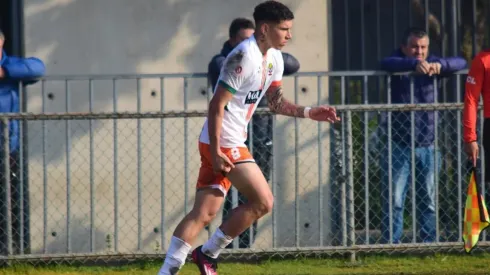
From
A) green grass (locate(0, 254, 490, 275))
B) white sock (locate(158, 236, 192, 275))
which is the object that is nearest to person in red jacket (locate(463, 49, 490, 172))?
green grass (locate(0, 254, 490, 275))

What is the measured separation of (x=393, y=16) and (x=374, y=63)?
603 millimetres

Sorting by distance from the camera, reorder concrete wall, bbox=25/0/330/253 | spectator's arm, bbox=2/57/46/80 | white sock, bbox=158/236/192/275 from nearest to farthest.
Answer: white sock, bbox=158/236/192/275
spectator's arm, bbox=2/57/46/80
concrete wall, bbox=25/0/330/253

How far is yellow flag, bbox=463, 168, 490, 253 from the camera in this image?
871cm

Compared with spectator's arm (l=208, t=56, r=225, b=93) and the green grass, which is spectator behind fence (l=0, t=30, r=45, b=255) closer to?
the green grass

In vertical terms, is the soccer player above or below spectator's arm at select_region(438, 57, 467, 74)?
below

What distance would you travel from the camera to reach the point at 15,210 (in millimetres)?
9469

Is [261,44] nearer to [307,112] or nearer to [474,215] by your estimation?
[307,112]

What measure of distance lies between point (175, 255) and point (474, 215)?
8.40 ft

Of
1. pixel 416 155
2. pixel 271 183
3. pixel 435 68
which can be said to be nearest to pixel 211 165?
pixel 271 183

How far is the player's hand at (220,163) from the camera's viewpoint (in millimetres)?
7125

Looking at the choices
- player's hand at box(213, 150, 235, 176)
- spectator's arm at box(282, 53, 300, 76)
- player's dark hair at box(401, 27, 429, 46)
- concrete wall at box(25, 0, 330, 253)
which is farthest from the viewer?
player's dark hair at box(401, 27, 429, 46)

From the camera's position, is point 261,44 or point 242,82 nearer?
point 242,82

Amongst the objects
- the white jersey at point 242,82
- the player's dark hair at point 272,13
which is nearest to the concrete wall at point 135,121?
the white jersey at point 242,82

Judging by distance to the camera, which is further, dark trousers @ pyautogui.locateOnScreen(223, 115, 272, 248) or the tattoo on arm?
dark trousers @ pyautogui.locateOnScreen(223, 115, 272, 248)
